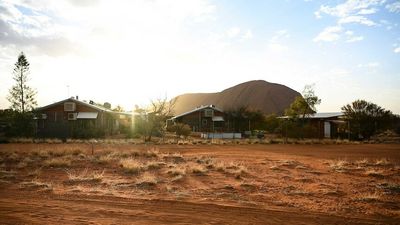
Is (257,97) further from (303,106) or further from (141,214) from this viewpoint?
(141,214)

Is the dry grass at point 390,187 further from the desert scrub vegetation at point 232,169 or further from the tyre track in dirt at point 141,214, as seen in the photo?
the desert scrub vegetation at point 232,169

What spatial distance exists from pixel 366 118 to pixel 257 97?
84507mm

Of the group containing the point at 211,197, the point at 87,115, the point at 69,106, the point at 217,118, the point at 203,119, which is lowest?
the point at 211,197

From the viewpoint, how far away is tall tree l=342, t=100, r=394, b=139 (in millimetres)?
37531

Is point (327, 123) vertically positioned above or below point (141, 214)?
above

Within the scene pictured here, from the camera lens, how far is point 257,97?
122 m

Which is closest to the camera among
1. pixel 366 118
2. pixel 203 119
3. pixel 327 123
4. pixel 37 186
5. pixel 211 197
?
pixel 211 197

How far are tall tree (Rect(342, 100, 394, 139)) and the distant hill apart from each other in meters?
66.6

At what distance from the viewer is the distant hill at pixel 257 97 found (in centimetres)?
11419

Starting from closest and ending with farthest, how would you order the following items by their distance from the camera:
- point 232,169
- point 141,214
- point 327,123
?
point 141,214 → point 232,169 → point 327,123

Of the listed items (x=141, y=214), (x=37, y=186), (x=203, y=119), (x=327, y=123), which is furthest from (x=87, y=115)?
(x=141, y=214)

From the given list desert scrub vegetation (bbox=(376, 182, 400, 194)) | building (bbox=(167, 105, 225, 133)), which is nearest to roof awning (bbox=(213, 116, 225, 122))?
building (bbox=(167, 105, 225, 133))

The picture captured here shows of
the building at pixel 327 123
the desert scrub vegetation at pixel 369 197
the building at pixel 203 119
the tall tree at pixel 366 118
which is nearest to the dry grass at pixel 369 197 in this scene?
the desert scrub vegetation at pixel 369 197

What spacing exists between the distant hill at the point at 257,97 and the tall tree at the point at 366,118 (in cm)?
6660
